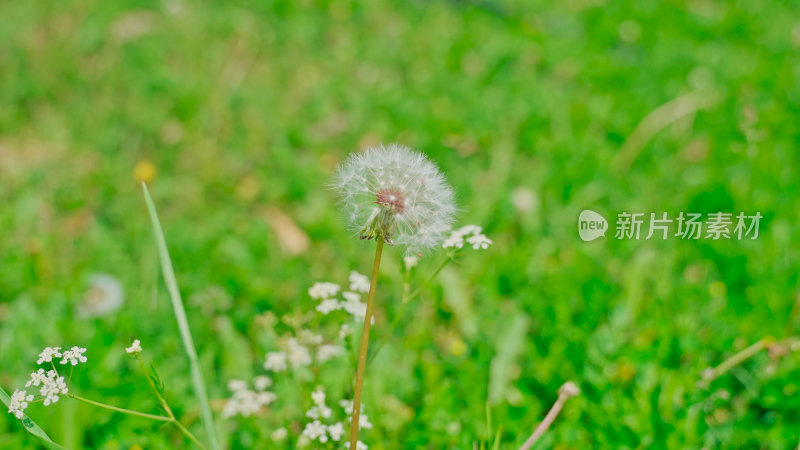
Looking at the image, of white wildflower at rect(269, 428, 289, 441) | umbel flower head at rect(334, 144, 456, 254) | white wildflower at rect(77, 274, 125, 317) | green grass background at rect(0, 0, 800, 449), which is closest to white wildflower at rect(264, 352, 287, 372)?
white wildflower at rect(269, 428, 289, 441)

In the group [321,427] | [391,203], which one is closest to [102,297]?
[321,427]

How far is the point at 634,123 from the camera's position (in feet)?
10.5

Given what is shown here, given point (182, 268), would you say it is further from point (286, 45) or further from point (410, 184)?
point (286, 45)

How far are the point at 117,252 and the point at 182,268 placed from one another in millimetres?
257

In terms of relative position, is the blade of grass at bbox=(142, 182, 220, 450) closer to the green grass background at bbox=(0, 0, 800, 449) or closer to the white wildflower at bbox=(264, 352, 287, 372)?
the white wildflower at bbox=(264, 352, 287, 372)

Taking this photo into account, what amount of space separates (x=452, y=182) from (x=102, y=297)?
4.63 ft

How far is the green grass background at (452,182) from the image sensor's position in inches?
71.6

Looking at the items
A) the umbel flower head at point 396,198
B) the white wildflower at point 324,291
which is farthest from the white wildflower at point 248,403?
the umbel flower head at point 396,198

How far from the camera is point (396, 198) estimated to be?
1089 mm

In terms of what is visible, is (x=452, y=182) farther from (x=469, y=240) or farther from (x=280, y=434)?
(x=469, y=240)

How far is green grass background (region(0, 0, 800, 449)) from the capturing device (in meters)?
Answer: 1.82

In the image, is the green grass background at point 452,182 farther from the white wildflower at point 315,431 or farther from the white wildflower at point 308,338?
the white wildflower at point 315,431

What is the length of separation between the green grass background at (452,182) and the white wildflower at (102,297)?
0.03 meters

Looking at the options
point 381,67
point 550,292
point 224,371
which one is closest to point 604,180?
point 550,292
